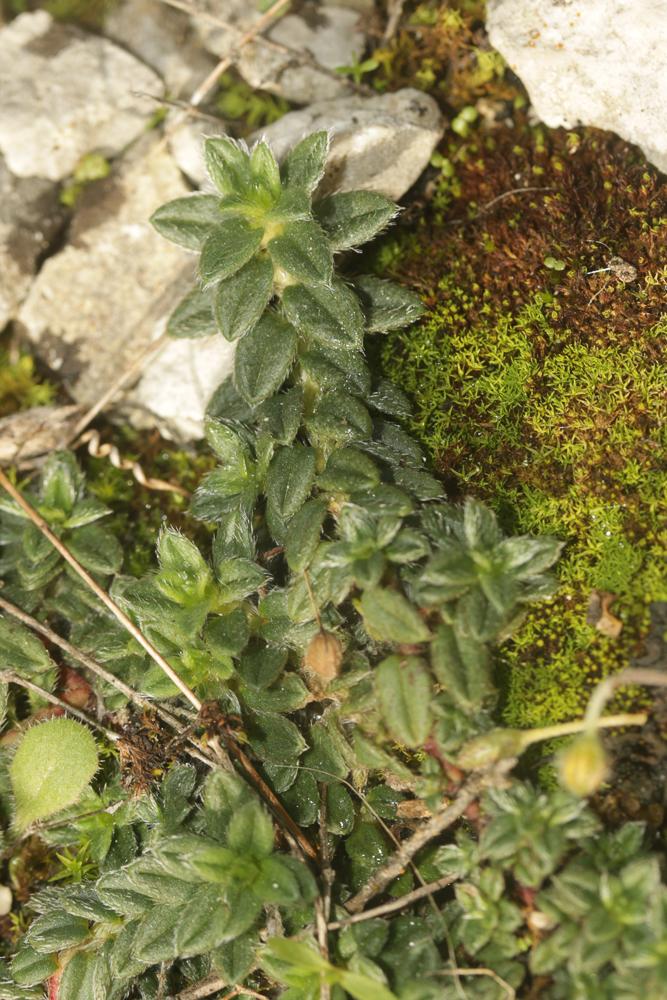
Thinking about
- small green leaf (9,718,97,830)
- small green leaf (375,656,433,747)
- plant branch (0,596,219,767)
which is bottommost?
small green leaf (9,718,97,830)

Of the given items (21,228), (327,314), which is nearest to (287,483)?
(327,314)

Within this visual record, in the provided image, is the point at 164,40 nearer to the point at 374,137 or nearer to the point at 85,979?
the point at 374,137

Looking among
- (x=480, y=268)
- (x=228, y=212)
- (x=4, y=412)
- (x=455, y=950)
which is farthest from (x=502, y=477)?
(x=4, y=412)

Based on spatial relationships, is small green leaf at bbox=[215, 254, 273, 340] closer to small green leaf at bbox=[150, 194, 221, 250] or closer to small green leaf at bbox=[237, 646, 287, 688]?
small green leaf at bbox=[150, 194, 221, 250]

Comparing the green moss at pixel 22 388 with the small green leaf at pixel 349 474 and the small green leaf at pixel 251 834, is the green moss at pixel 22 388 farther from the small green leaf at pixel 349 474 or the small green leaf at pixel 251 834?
the small green leaf at pixel 251 834

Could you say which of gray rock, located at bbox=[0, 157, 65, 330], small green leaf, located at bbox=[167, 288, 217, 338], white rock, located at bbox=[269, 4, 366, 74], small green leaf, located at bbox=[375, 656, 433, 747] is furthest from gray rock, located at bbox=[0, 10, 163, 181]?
small green leaf, located at bbox=[375, 656, 433, 747]

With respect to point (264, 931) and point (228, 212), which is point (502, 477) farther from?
point (264, 931)

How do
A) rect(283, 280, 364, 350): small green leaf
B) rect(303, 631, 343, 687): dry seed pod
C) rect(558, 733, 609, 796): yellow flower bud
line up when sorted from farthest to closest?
rect(283, 280, 364, 350): small green leaf < rect(303, 631, 343, 687): dry seed pod < rect(558, 733, 609, 796): yellow flower bud
